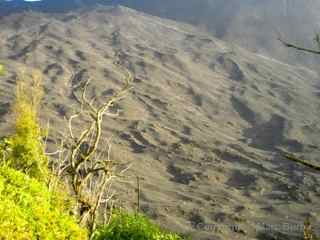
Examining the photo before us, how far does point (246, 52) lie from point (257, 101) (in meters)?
30.5

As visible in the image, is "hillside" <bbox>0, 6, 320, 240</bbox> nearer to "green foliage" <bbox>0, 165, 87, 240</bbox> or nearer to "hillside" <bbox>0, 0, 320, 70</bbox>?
"hillside" <bbox>0, 0, 320, 70</bbox>

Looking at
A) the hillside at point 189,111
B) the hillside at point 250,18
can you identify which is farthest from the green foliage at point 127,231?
the hillside at point 250,18

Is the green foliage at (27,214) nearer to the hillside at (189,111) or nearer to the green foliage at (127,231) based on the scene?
the green foliage at (127,231)

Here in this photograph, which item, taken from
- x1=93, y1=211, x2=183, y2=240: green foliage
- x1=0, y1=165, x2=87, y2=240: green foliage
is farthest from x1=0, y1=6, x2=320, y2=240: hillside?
x1=0, y1=165, x2=87, y2=240: green foliage

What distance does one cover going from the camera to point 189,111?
8575 cm

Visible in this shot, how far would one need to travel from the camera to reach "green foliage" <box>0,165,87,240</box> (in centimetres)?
405

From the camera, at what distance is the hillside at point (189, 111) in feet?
171

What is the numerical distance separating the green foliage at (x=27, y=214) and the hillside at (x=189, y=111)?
3469 cm

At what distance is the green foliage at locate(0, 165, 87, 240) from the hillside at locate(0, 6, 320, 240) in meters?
34.7

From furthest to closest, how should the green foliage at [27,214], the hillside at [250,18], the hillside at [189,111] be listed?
the hillside at [250,18], the hillside at [189,111], the green foliage at [27,214]

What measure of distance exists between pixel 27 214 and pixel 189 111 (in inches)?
3212

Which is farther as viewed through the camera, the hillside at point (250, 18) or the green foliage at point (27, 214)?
the hillside at point (250, 18)

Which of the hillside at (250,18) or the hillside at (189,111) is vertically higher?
the hillside at (250,18)

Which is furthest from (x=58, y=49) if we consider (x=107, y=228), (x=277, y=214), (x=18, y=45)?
(x=107, y=228)
